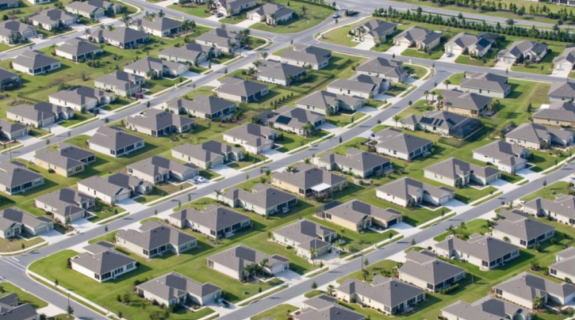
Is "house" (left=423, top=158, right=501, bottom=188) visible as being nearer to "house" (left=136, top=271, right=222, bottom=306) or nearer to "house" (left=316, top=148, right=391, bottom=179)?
"house" (left=316, top=148, right=391, bottom=179)

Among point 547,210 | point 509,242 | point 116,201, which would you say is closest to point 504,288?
point 509,242

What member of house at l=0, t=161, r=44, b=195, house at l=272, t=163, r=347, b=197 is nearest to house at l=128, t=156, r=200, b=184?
house at l=272, t=163, r=347, b=197

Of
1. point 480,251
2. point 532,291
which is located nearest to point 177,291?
point 480,251

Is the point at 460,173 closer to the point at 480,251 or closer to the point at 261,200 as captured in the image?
the point at 480,251

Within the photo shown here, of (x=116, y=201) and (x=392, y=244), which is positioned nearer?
(x=392, y=244)

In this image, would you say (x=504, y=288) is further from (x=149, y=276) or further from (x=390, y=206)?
(x=149, y=276)

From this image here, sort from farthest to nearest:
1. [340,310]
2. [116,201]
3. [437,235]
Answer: [116,201]
[437,235]
[340,310]

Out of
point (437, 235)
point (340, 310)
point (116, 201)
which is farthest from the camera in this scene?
point (116, 201)
